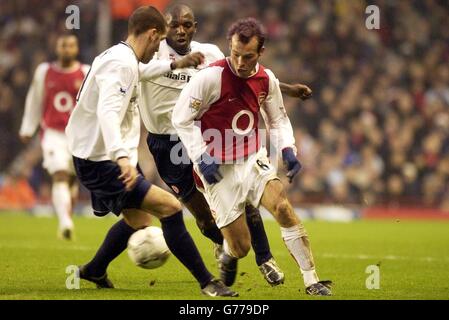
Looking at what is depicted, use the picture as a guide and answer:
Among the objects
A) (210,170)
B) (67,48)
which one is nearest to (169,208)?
(210,170)

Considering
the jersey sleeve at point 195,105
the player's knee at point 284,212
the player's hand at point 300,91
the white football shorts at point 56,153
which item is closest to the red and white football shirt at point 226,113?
the jersey sleeve at point 195,105

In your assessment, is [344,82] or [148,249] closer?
[148,249]

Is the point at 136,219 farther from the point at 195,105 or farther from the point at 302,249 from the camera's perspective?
the point at 302,249

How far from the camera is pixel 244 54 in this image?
7430 mm

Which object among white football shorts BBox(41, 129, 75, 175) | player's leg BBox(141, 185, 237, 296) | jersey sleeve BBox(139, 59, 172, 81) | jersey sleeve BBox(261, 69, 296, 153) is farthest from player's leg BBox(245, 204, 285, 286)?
white football shorts BBox(41, 129, 75, 175)

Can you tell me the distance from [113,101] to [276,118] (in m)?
1.51

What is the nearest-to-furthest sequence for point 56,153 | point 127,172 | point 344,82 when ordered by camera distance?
point 127,172 < point 56,153 < point 344,82

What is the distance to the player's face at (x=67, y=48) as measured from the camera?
12695 millimetres

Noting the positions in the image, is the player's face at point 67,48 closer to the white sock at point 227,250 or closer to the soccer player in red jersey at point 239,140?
the soccer player in red jersey at point 239,140

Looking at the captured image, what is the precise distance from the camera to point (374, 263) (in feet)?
34.7

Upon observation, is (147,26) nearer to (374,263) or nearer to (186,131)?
(186,131)

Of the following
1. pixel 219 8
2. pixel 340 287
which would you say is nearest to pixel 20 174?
pixel 219 8

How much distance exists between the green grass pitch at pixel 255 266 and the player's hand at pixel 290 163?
2.97 ft
